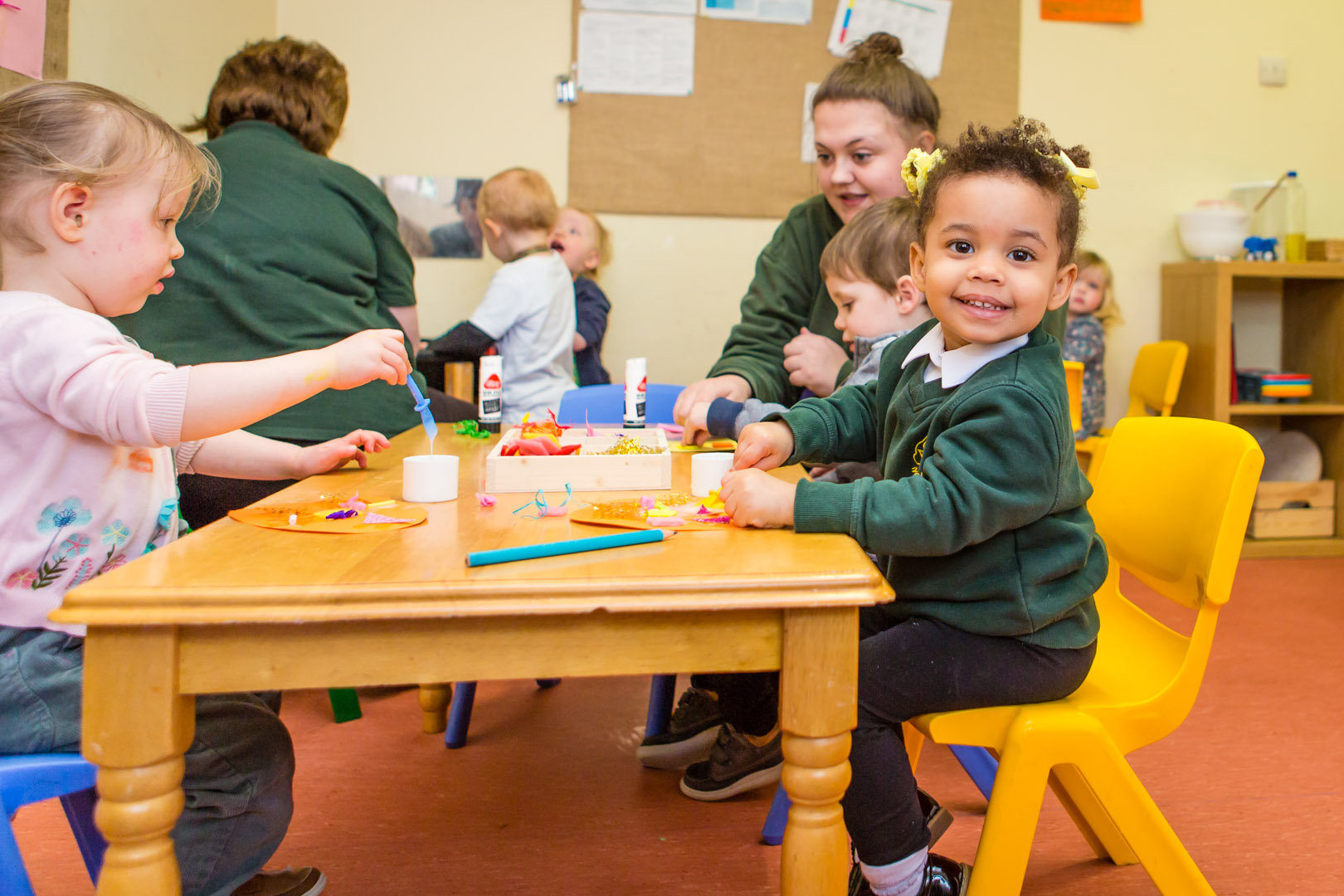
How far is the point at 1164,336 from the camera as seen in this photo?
4.18m

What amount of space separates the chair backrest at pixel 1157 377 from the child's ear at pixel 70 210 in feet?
12.0

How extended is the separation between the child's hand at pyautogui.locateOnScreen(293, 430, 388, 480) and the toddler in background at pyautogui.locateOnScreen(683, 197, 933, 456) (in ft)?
1.60

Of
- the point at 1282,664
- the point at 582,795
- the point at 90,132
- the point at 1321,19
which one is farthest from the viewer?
the point at 1321,19

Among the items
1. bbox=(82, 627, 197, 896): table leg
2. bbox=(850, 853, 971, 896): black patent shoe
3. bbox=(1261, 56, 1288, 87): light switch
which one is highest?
bbox=(1261, 56, 1288, 87): light switch

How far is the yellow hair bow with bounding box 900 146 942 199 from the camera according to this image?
126 centimetres

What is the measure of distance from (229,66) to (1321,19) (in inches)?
171

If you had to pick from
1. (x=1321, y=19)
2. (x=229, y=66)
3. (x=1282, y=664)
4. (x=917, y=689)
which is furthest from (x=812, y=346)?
(x=1321, y=19)

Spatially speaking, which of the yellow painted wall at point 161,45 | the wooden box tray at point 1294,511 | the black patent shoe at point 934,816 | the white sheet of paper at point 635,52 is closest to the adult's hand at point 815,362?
the black patent shoe at point 934,816

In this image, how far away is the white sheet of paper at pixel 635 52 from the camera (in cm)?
374

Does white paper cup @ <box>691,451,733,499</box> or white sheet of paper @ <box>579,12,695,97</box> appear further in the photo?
white sheet of paper @ <box>579,12,695,97</box>

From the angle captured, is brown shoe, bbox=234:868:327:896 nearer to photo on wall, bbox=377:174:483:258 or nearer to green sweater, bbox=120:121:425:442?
green sweater, bbox=120:121:425:442

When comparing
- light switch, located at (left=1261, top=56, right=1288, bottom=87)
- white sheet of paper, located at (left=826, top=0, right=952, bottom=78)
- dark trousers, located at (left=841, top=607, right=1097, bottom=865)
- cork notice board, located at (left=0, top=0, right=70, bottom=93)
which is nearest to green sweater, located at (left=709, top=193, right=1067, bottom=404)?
dark trousers, located at (left=841, top=607, right=1097, bottom=865)

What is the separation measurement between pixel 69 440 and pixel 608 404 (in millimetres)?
1268

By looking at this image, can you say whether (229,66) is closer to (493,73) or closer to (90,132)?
(90,132)
